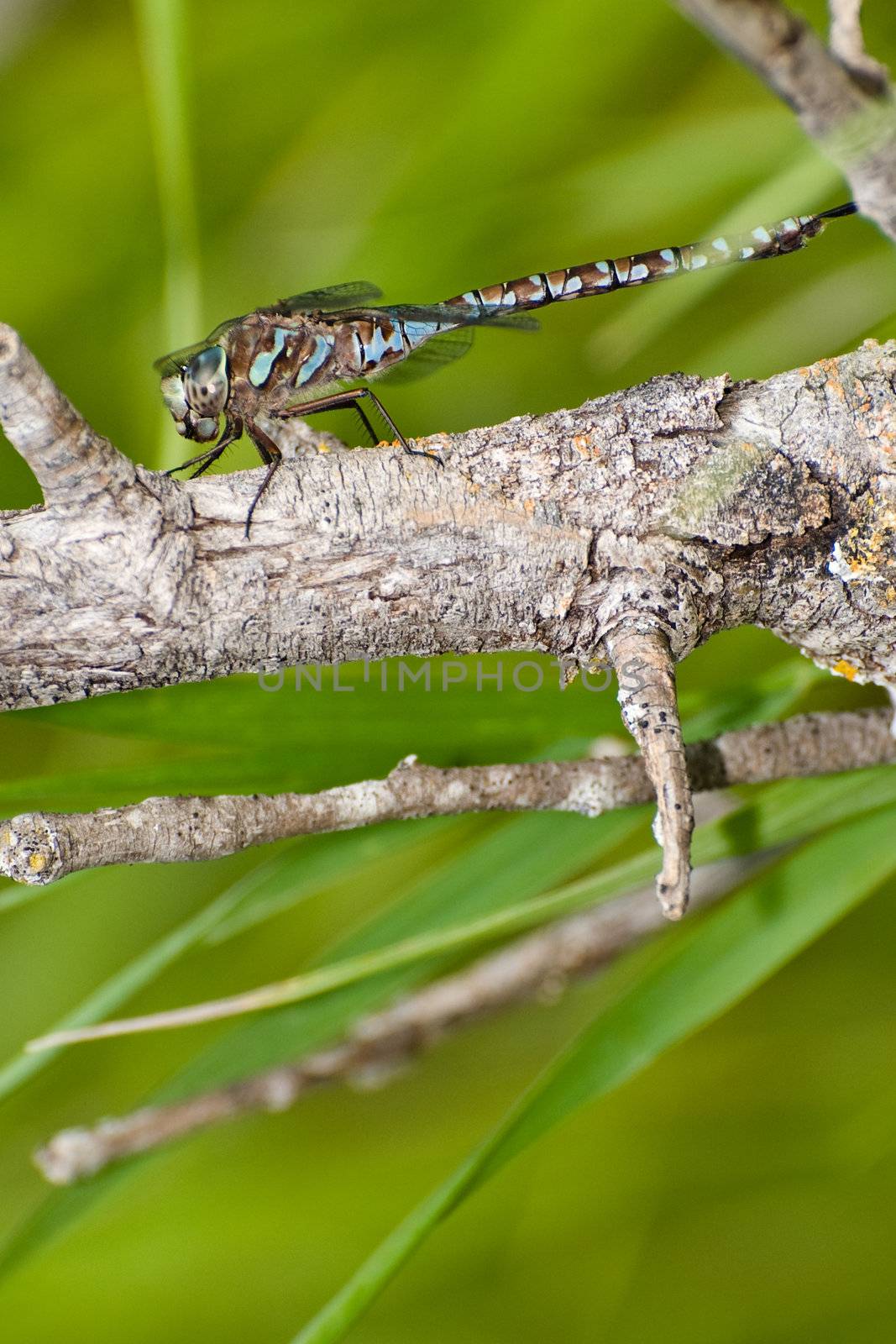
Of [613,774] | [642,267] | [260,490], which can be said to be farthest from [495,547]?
[642,267]

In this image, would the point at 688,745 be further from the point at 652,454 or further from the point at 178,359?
the point at 178,359

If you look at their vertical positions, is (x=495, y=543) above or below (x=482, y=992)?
above

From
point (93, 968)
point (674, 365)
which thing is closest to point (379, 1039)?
point (93, 968)

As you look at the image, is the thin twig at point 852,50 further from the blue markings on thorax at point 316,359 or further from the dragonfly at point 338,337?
the blue markings on thorax at point 316,359

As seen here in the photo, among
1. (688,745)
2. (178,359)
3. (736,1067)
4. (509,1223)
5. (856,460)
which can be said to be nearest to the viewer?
(856,460)

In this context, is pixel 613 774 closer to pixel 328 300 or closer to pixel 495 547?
pixel 495 547

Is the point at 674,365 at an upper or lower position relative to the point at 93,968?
upper

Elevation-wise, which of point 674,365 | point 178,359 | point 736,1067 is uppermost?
point 674,365
